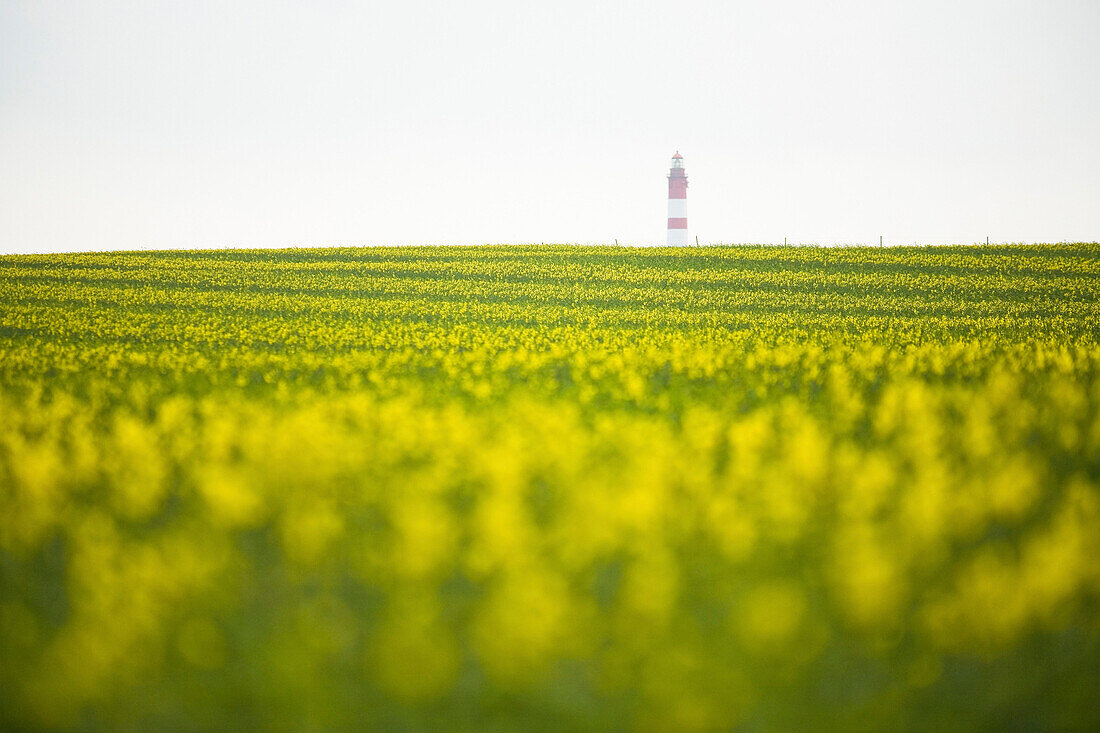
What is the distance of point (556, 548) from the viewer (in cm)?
393

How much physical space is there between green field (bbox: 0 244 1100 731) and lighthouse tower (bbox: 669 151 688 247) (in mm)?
51124

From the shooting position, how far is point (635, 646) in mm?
2998

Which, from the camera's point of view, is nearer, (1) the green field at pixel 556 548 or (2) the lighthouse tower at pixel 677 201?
(1) the green field at pixel 556 548

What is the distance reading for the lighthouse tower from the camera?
61.8 meters

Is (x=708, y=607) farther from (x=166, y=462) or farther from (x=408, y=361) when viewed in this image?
(x=408, y=361)

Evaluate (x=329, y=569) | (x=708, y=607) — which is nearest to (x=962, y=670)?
(x=708, y=607)

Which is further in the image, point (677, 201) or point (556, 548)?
point (677, 201)

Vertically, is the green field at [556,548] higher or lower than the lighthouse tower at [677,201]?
lower

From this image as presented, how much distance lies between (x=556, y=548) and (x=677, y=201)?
199 ft

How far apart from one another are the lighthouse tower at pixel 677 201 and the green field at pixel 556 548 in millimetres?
51124

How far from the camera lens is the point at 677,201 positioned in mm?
62438

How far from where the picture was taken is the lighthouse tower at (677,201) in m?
A: 61.8

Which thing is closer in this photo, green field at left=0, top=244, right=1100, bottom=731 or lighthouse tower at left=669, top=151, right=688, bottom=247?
green field at left=0, top=244, right=1100, bottom=731

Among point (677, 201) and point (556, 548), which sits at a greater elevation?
point (677, 201)
